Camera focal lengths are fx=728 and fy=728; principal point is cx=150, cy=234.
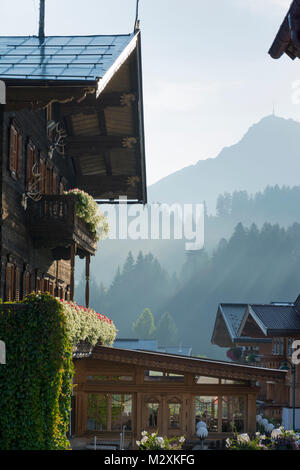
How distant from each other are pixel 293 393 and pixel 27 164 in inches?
615

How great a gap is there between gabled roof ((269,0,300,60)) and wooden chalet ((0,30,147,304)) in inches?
169

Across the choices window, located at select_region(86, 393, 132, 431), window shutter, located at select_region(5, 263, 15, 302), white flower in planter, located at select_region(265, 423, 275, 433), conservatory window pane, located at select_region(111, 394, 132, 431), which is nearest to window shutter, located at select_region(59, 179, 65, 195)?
window shutter, located at select_region(5, 263, 15, 302)

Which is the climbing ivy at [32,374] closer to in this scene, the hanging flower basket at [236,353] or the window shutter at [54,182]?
the window shutter at [54,182]

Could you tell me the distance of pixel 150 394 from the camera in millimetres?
28625

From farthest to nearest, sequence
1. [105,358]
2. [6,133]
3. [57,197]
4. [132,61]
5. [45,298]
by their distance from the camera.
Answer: [105,358], [132,61], [57,197], [6,133], [45,298]

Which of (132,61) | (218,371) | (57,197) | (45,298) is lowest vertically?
(218,371)

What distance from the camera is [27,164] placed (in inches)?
819

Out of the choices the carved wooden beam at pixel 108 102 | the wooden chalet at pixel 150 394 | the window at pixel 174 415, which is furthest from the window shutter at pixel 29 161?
the window at pixel 174 415

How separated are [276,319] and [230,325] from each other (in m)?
11.4

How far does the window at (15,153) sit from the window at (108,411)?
1215 centimetres

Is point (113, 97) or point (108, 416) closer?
point (113, 97)

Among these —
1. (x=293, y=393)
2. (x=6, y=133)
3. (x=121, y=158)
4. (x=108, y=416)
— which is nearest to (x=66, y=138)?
(x=121, y=158)
